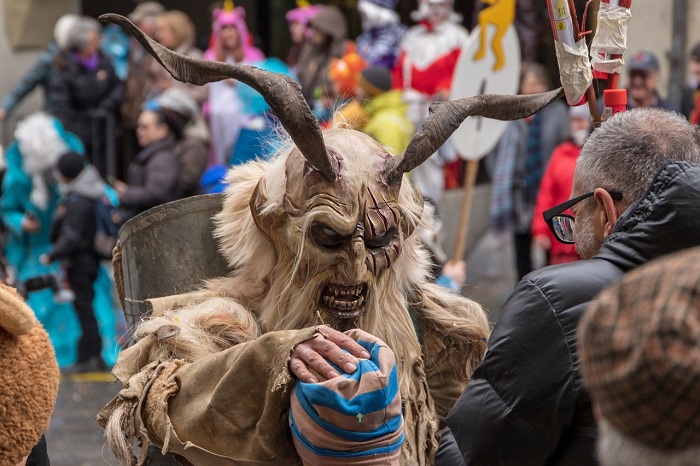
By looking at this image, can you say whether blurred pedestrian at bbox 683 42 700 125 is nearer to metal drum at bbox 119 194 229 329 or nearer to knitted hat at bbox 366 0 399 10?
knitted hat at bbox 366 0 399 10

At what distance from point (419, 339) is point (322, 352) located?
1069mm

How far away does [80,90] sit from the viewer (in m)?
12.2

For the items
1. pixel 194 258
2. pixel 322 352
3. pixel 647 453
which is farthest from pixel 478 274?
pixel 647 453

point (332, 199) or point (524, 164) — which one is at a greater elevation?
point (332, 199)

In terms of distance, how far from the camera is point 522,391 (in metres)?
2.70

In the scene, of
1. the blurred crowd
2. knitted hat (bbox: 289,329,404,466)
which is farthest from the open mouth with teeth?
the blurred crowd

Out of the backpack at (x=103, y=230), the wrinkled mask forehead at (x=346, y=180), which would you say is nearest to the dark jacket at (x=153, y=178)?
the backpack at (x=103, y=230)

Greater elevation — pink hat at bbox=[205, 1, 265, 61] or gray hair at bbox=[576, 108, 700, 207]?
gray hair at bbox=[576, 108, 700, 207]

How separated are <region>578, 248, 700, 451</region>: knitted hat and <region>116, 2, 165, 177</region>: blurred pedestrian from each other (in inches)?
407

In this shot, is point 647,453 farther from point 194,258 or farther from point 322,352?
point 194,258

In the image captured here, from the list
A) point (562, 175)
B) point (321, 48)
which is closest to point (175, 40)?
point (321, 48)

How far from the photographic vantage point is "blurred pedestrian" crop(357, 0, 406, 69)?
36.9 ft

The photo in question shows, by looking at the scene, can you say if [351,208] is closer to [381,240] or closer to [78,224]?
[381,240]

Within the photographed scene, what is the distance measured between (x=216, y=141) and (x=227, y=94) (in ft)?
1.44
